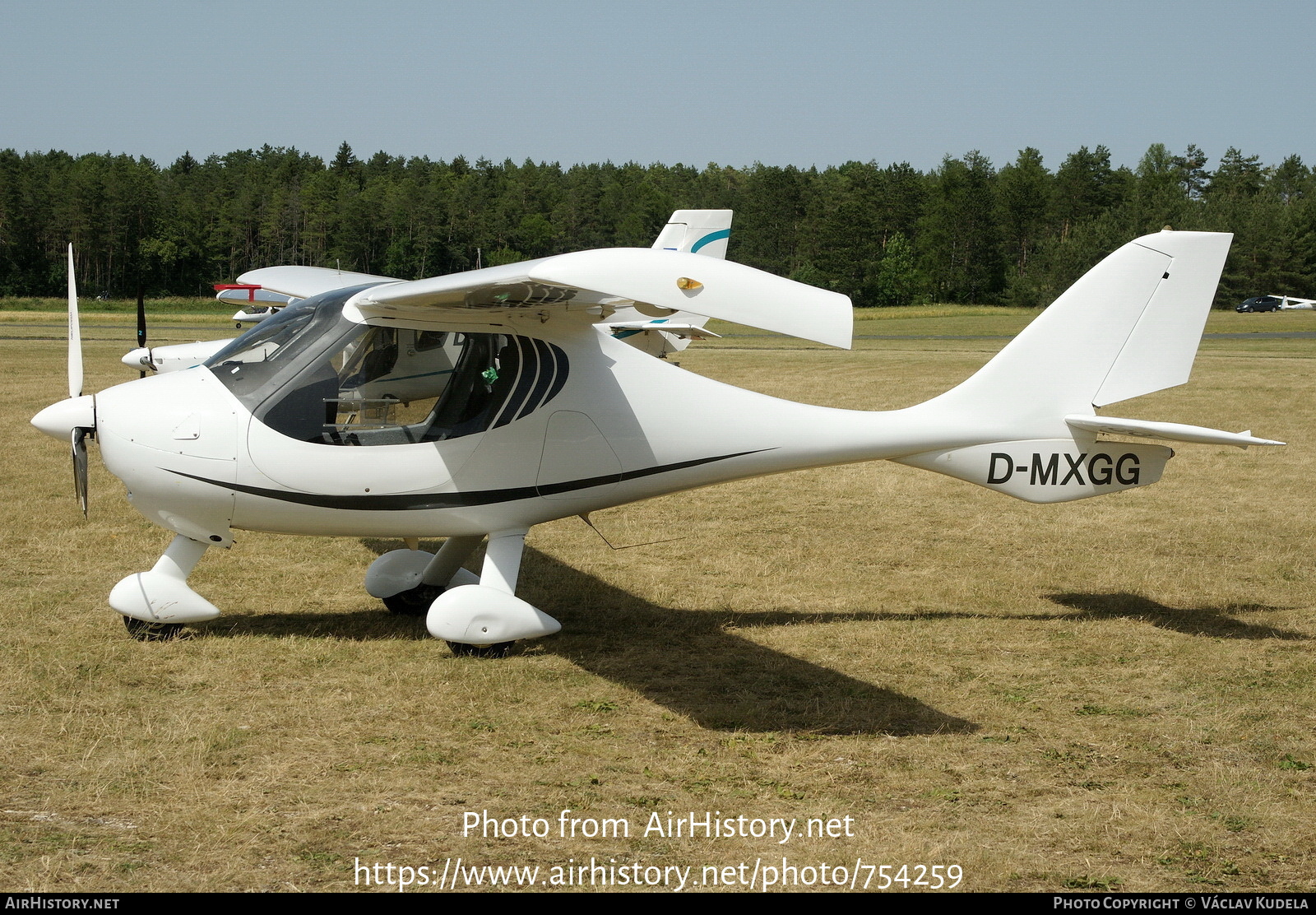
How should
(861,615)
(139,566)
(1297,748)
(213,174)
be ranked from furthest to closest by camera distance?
(213,174) → (139,566) → (861,615) → (1297,748)

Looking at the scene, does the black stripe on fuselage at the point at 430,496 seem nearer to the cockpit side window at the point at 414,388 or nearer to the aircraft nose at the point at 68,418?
the cockpit side window at the point at 414,388

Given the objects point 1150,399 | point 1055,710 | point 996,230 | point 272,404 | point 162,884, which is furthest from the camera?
point 996,230

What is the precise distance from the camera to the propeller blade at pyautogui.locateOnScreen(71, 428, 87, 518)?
290 inches

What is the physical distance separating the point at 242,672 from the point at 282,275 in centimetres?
524

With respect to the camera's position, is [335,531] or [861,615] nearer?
[335,531]

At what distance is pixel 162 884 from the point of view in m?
4.36

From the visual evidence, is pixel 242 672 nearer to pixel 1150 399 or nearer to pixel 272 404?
pixel 272 404

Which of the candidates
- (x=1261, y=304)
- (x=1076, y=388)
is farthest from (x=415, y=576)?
(x=1261, y=304)

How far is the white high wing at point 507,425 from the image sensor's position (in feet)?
23.9

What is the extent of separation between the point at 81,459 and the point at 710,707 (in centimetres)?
452

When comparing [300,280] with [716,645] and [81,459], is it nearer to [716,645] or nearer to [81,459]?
[81,459]

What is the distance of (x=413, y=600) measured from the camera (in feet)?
28.5

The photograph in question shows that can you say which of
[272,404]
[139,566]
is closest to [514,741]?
[272,404]

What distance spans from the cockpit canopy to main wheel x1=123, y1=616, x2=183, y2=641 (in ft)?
5.44
